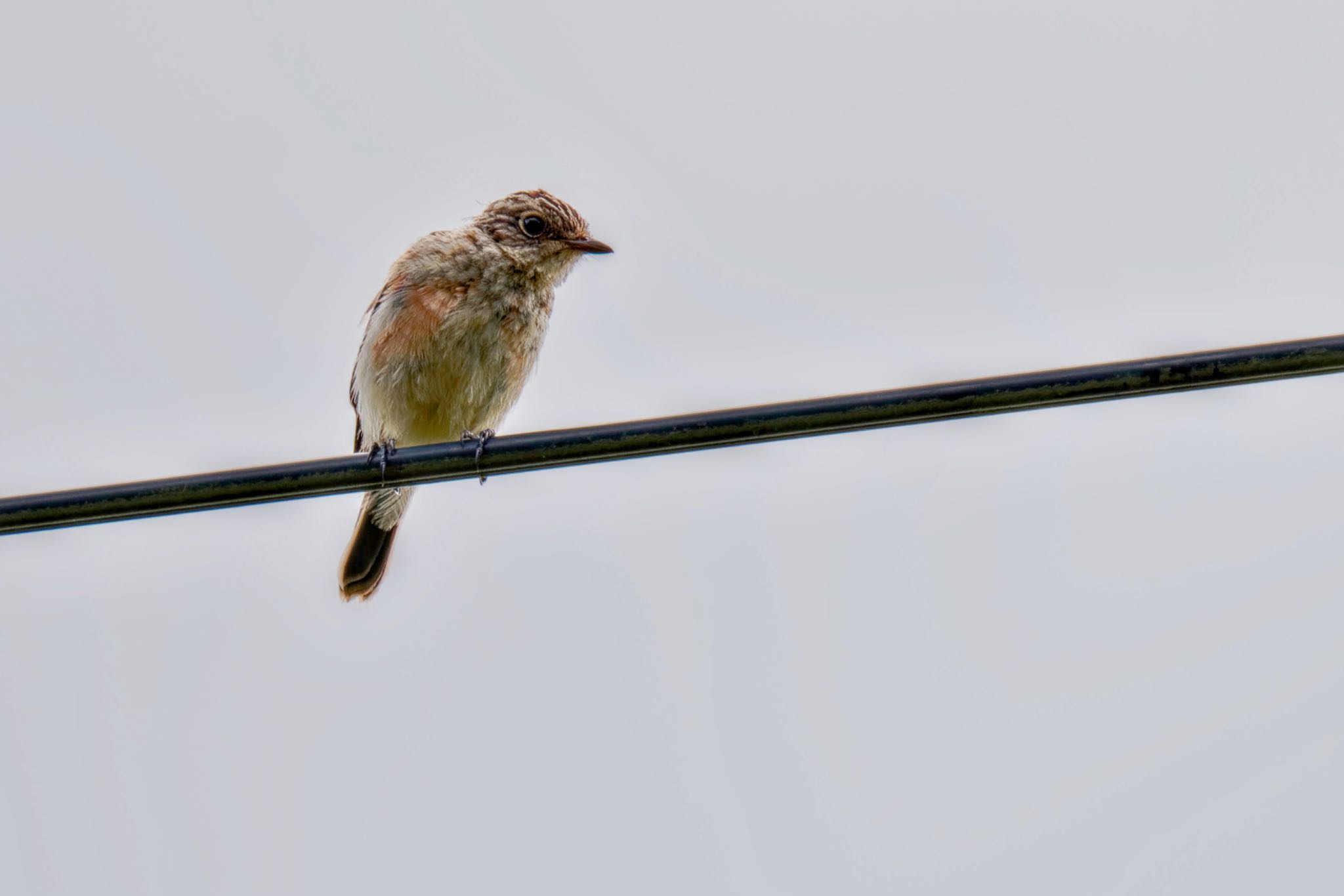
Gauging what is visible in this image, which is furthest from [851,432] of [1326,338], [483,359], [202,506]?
[483,359]

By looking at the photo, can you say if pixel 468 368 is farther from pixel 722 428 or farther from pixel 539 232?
pixel 722 428

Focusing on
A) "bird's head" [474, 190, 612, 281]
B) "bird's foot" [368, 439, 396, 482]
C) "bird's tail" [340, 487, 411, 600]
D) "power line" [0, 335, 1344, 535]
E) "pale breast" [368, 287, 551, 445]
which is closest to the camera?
"power line" [0, 335, 1344, 535]

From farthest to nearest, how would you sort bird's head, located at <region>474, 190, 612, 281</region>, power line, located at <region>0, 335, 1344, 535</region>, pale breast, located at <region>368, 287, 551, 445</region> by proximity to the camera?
bird's head, located at <region>474, 190, 612, 281</region> → pale breast, located at <region>368, 287, 551, 445</region> → power line, located at <region>0, 335, 1344, 535</region>

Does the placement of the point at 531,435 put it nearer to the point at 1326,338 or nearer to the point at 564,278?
the point at 1326,338

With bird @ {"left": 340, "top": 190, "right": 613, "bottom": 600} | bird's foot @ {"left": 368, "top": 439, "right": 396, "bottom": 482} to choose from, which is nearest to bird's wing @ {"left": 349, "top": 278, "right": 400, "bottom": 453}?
bird @ {"left": 340, "top": 190, "right": 613, "bottom": 600}

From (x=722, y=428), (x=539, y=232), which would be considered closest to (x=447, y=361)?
(x=539, y=232)

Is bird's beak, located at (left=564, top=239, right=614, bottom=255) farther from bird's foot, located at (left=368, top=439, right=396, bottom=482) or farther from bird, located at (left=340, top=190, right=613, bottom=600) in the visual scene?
bird's foot, located at (left=368, top=439, right=396, bottom=482)

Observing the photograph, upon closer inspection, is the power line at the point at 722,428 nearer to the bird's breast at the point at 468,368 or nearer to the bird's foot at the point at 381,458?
the bird's foot at the point at 381,458

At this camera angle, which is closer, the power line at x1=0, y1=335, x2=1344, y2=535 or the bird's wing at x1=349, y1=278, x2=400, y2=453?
the power line at x1=0, y1=335, x2=1344, y2=535
